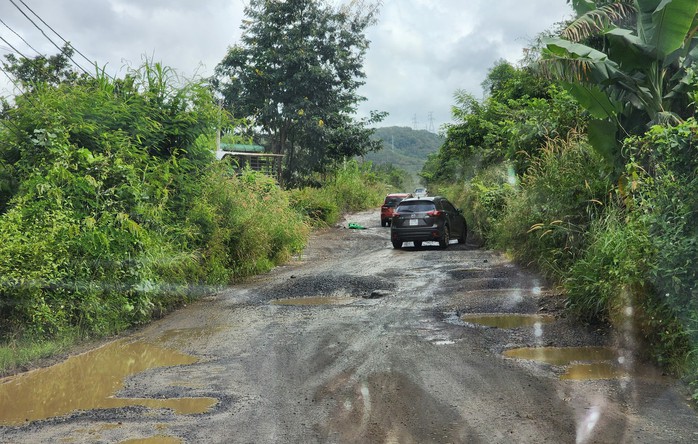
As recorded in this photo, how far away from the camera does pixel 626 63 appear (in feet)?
38.7

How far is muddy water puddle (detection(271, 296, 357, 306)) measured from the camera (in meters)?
12.1

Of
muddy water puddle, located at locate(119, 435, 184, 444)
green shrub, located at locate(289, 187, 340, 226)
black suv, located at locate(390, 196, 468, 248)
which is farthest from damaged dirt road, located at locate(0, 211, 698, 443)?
green shrub, located at locate(289, 187, 340, 226)

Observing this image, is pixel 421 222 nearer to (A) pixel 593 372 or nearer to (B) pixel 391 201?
(A) pixel 593 372

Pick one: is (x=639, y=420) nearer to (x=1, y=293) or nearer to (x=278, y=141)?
(x=1, y=293)

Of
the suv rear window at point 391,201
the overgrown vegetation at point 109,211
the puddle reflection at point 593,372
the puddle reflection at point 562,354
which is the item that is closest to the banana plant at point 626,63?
the puddle reflection at point 562,354

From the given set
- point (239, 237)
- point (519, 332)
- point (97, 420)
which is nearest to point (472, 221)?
point (239, 237)

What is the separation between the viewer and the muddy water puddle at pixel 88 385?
20.9 feet

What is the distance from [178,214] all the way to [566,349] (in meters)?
7.96

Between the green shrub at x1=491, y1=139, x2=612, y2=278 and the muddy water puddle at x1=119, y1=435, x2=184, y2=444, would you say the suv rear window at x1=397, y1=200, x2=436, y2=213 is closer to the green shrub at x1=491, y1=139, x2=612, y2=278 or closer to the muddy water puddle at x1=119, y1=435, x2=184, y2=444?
the green shrub at x1=491, y1=139, x2=612, y2=278

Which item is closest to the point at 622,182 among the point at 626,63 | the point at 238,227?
the point at 626,63

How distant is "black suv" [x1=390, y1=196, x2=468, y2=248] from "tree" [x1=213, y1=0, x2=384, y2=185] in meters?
15.0

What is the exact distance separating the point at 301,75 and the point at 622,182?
2594 centimetres

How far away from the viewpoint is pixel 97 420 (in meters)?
5.97

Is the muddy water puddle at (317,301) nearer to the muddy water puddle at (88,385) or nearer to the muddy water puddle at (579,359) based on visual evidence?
the muddy water puddle at (88,385)
